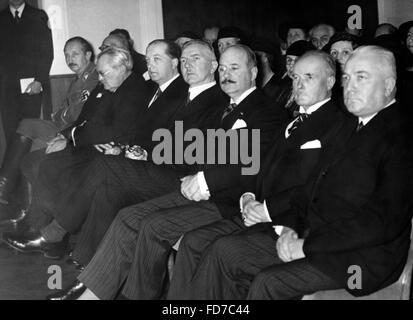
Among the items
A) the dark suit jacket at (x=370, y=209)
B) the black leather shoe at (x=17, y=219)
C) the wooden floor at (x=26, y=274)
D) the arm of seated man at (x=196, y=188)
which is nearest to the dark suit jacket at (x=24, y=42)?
the black leather shoe at (x=17, y=219)

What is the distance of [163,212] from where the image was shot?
2.45 metres

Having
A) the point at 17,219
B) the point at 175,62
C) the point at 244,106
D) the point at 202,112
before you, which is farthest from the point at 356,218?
the point at 17,219

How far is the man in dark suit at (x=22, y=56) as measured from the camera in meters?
3.38

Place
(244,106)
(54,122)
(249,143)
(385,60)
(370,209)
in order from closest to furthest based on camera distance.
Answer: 1. (370,209)
2. (385,60)
3. (249,143)
4. (244,106)
5. (54,122)

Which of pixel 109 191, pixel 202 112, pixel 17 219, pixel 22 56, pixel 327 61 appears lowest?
pixel 17 219

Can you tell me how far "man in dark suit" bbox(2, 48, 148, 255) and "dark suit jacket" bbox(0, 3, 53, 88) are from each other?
0.36 meters

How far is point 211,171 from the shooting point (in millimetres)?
2475

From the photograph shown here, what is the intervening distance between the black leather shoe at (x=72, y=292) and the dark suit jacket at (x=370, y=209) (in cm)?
109

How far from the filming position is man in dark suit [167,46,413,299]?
175cm

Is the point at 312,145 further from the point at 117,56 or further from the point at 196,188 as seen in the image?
the point at 117,56

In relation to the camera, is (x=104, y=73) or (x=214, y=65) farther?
(x=104, y=73)

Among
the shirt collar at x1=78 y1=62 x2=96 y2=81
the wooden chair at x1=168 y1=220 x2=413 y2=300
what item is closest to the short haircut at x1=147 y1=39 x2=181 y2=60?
the shirt collar at x1=78 y1=62 x2=96 y2=81

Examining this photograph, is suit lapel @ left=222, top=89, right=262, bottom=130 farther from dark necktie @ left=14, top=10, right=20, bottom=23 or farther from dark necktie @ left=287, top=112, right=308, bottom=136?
dark necktie @ left=14, top=10, right=20, bottom=23

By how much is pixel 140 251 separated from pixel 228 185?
0.46 meters
